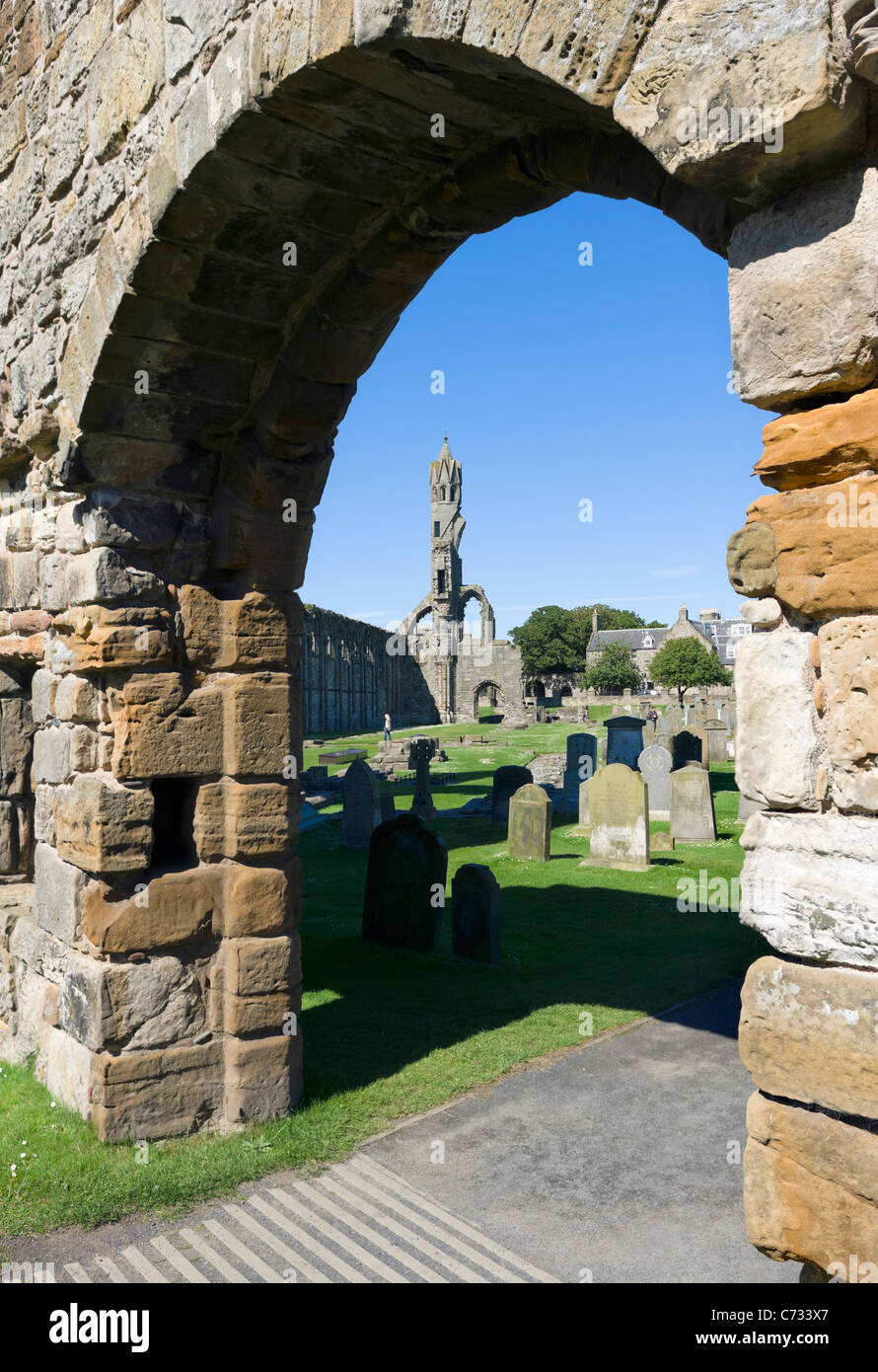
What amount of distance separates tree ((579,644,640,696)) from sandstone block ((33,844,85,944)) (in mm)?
66974

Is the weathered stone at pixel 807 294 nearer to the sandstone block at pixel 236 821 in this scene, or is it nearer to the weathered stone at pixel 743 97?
the weathered stone at pixel 743 97

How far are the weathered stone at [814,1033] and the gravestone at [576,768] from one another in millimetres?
15291

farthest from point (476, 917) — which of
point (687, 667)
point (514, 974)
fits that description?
point (687, 667)

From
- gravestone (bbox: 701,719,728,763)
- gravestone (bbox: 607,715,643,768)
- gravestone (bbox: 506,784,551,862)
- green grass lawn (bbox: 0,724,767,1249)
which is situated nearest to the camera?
green grass lawn (bbox: 0,724,767,1249)

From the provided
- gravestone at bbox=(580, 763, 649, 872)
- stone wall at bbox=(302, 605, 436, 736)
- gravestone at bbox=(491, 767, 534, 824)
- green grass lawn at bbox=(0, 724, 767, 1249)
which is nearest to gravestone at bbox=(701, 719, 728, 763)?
gravestone at bbox=(491, 767, 534, 824)

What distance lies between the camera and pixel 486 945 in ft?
28.2

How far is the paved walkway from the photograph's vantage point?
4.09 meters

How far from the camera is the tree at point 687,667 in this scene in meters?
59.4

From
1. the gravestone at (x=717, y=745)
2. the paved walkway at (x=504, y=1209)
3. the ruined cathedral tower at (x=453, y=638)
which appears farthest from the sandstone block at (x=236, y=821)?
the ruined cathedral tower at (x=453, y=638)

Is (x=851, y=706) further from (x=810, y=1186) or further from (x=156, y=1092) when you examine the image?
(x=156, y=1092)

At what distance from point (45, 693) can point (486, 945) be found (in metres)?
4.56

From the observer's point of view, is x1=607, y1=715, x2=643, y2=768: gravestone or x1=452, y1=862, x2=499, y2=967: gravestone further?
x1=607, y1=715, x2=643, y2=768: gravestone

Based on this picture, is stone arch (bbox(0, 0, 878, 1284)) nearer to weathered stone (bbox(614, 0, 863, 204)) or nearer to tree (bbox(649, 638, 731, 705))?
weathered stone (bbox(614, 0, 863, 204))

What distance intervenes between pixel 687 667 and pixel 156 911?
57.5 metres
